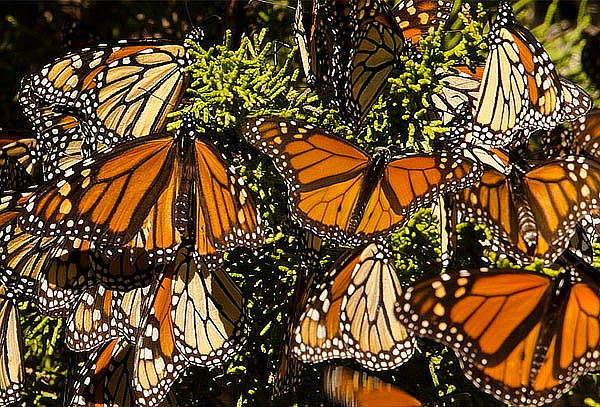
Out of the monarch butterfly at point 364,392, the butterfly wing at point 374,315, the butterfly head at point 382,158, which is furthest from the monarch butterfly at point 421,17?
the monarch butterfly at point 364,392

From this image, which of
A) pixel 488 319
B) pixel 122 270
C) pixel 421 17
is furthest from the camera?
pixel 421 17

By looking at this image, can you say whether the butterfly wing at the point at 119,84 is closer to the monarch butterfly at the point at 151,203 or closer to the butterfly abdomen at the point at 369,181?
the monarch butterfly at the point at 151,203

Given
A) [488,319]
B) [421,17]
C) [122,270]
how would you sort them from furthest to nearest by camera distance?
[421,17], [122,270], [488,319]

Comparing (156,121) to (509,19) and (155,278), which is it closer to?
(155,278)

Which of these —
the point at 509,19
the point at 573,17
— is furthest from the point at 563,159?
the point at 573,17

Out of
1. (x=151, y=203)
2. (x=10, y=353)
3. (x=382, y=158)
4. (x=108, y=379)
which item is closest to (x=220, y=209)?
(x=151, y=203)

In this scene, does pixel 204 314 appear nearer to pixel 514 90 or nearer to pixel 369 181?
pixel 369 181
